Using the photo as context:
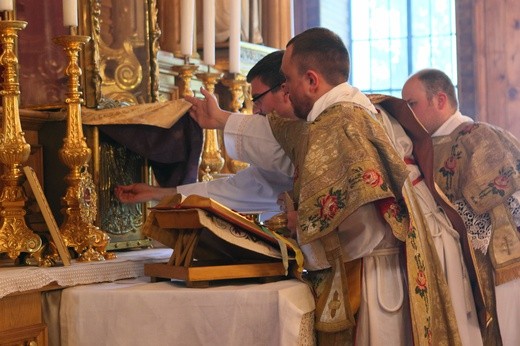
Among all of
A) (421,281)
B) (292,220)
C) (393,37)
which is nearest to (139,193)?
(292,220)

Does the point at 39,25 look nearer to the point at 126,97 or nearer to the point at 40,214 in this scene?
the point at 126,97

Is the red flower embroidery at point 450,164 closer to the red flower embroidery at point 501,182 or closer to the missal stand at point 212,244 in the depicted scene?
the red flower embroidery at point 501,182

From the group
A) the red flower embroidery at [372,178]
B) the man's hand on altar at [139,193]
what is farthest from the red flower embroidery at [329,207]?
the man's hand on altar at [139,193]

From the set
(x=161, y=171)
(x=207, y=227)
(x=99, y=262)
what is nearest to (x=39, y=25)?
(x=161, y=171)

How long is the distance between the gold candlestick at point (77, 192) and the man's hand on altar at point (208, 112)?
0.53m

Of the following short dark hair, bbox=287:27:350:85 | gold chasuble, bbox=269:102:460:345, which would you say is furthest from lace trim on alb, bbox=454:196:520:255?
short dark hair, bbox=287:27:350:85

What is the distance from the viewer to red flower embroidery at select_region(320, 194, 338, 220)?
3.25m

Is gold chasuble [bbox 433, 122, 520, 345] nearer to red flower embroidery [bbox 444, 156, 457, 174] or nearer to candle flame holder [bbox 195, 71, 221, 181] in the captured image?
red flower embroidery [bbox 444, 156, 457, 174]

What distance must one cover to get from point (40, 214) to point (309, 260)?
3.14 feet

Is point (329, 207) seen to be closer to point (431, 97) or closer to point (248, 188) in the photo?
point (248, 188)

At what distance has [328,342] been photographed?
3.32 m

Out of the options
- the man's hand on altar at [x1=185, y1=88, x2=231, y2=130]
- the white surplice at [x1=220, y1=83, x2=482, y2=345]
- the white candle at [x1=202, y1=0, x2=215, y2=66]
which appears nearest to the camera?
the white surplice at [x1=220, y1=83, x2=482, y2=345]

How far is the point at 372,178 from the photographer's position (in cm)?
326

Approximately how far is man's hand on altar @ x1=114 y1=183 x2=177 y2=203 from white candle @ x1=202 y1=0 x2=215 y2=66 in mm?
672
